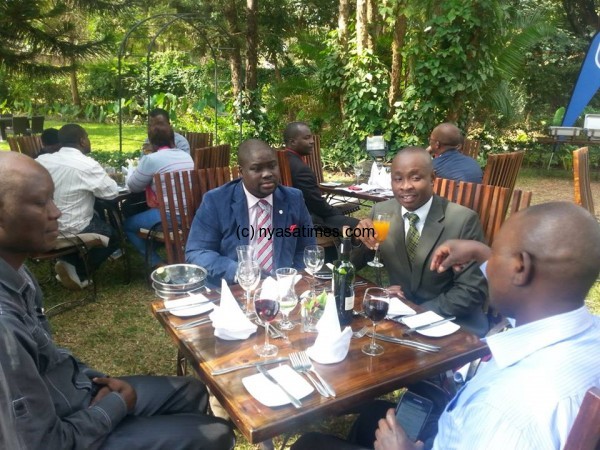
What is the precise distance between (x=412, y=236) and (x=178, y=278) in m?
1.48

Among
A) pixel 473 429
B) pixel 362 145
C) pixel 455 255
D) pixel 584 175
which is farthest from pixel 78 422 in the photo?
pixel 362 145

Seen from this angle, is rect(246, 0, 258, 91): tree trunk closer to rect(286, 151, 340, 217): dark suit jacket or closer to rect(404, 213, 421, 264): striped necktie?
rect(286, 151, 340, 217): dark suit jacket

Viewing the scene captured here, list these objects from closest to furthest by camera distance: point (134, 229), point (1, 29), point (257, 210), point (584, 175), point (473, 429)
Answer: point (473, 429) < point (257, 210) < point (584, 175) < point (134, 229) < point (1, 29)

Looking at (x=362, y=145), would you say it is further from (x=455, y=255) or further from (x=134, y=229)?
(x=455, y=255)

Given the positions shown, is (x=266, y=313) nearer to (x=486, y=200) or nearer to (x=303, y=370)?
(x=303, y=370)

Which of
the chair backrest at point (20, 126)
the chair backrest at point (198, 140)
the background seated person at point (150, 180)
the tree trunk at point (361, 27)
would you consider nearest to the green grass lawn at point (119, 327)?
the background seated person at point (150, 180)

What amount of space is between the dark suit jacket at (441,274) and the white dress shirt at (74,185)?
2.89m

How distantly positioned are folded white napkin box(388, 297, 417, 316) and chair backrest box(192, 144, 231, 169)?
12.3 feet

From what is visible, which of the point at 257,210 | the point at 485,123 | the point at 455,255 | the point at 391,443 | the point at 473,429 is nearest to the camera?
the point at 473,429

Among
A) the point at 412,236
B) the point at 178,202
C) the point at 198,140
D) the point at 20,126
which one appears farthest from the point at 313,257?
the point at 20,126

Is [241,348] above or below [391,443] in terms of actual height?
above

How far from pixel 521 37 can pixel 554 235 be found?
Result: 993 centimetres

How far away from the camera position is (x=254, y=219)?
3213 millimetres

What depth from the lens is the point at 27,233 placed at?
1.72 metres
